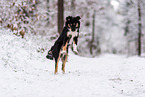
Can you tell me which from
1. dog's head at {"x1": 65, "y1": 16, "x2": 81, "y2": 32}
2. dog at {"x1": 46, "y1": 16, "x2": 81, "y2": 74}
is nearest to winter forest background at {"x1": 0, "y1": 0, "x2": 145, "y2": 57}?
dog at {"x1": 46, "y1": 16, "x2": 81, "y2": 74}

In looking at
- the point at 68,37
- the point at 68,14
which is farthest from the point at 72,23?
the point at 68,14

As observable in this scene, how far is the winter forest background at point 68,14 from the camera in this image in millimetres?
12562

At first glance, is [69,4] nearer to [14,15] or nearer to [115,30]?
[14,15]

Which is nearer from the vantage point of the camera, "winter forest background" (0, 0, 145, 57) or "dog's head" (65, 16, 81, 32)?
"dog's head" (65, 16, 81, 32)

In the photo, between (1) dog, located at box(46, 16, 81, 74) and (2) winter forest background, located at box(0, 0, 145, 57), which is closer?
(1) dog, located at box(46, 16, 81, 74)

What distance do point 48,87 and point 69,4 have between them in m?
24.5

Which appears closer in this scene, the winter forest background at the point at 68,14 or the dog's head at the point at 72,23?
the dog's head at the point at 72,23

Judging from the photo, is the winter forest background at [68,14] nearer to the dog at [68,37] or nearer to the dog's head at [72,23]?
the dog at [68,37]

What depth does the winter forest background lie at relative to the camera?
12562 millimetres

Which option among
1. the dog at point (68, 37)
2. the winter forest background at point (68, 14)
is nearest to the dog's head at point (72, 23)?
the dog at point (68, 37)

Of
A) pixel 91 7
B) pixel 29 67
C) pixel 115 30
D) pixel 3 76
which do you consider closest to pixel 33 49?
pixel 29 67

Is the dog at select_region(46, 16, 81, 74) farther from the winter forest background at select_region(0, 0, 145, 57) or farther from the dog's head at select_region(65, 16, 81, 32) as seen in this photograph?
the winter forest background at select_region(0, 0, 145, 57)

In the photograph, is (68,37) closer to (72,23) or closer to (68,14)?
(72,23)

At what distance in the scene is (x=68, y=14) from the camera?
2325 centimetres
